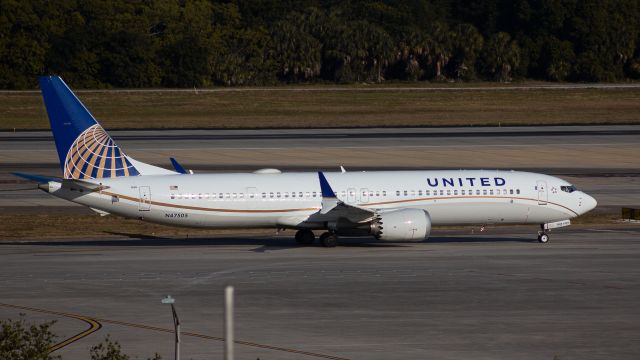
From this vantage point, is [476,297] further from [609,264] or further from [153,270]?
[153,270]

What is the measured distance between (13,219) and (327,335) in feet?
102

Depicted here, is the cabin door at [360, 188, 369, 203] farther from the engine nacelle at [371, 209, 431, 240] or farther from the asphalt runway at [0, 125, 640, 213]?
the asphalt runway at [0, 125, 640, 213]

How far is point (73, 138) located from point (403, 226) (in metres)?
14.7

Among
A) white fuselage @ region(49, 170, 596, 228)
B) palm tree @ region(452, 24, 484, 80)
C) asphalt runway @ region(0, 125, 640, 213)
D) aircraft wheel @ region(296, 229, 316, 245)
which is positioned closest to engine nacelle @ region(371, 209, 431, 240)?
white fuselage @ region(49, 170, 596, 228)

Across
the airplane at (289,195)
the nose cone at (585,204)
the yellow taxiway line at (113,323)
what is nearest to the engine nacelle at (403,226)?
the airplane at (289,195)

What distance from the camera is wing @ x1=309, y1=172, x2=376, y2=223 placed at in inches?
1908

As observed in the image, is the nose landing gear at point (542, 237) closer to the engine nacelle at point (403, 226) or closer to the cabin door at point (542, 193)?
the cabin door at point (542, 193)

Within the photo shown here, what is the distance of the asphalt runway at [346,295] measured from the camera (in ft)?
98.9

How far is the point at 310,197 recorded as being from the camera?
4966 centimetres

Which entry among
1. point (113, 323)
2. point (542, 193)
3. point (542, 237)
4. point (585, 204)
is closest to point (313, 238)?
point (542, 237)

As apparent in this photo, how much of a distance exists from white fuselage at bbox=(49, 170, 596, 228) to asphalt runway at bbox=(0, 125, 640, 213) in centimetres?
1298

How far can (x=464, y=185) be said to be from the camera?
50.8 meters

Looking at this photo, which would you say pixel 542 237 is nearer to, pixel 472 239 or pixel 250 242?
pixel 472 239

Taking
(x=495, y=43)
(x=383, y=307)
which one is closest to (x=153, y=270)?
(x=383, y=307)
